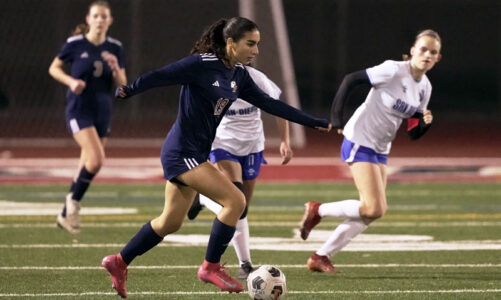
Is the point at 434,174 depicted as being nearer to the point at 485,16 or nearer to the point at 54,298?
the point at 54,298

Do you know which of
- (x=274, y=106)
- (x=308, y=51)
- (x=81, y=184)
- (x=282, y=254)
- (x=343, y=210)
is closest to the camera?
(x=274, y=106)

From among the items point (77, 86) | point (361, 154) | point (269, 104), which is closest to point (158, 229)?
point (269, 104)

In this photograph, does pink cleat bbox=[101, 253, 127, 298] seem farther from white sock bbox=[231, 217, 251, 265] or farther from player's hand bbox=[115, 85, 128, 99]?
white sock bbox=[231, 217, 251, 265]

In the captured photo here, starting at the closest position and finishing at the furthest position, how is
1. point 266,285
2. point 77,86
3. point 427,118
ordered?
point 266,285
point 427,118
point 77,86

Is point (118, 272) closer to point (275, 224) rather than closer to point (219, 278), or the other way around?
point (219, 278)

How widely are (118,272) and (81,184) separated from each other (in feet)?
12.8

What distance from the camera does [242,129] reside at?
8336 mm

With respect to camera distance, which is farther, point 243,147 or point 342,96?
point 243,147

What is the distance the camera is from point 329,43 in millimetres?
34312

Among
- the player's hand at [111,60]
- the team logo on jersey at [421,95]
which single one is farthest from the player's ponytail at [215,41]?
the player's hand at [111,60]

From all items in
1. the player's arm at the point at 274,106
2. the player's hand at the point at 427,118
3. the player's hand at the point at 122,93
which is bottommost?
the player's hand at the point at 427,118

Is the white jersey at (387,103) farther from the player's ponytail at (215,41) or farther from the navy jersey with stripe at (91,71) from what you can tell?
the navy jersey with stripe at (91,71)

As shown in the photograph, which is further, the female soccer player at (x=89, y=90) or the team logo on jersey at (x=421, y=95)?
the female soccer player at (x=89, y=90)

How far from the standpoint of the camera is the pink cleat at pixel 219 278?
684 cm
